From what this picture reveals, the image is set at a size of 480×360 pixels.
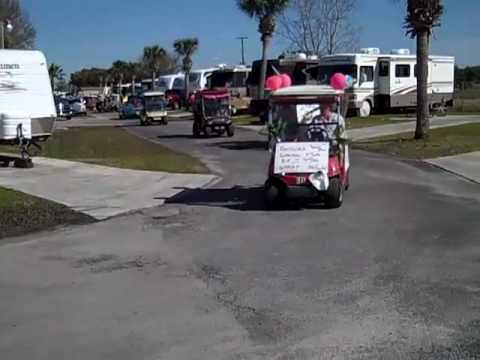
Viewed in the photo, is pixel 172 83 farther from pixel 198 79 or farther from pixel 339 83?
pixel 339 83

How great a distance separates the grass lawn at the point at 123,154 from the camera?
835 inches

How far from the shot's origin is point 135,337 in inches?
249

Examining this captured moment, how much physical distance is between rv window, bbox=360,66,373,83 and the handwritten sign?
26556mm

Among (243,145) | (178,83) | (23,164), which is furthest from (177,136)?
(178,83)

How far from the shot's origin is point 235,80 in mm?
52656

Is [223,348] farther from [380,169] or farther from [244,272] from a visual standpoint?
[380,169]

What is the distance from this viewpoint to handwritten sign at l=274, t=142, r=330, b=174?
42.9 ft

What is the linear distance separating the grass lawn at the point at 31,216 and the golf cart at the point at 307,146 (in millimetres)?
3331

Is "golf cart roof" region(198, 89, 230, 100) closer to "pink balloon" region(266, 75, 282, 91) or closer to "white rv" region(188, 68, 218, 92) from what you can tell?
"pink balloon" region(266, 75, 282, 91)

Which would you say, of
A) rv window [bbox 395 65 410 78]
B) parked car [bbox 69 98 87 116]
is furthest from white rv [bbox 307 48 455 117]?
parked car [bbox 69 98 87 116]

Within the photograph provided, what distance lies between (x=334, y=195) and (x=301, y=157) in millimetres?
864

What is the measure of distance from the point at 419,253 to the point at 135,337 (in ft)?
14.4

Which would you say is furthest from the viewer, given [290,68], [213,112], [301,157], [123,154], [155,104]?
[155,104]

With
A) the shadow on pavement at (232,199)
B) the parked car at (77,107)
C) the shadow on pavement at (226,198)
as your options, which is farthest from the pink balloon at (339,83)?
the parked car at (77,107)
